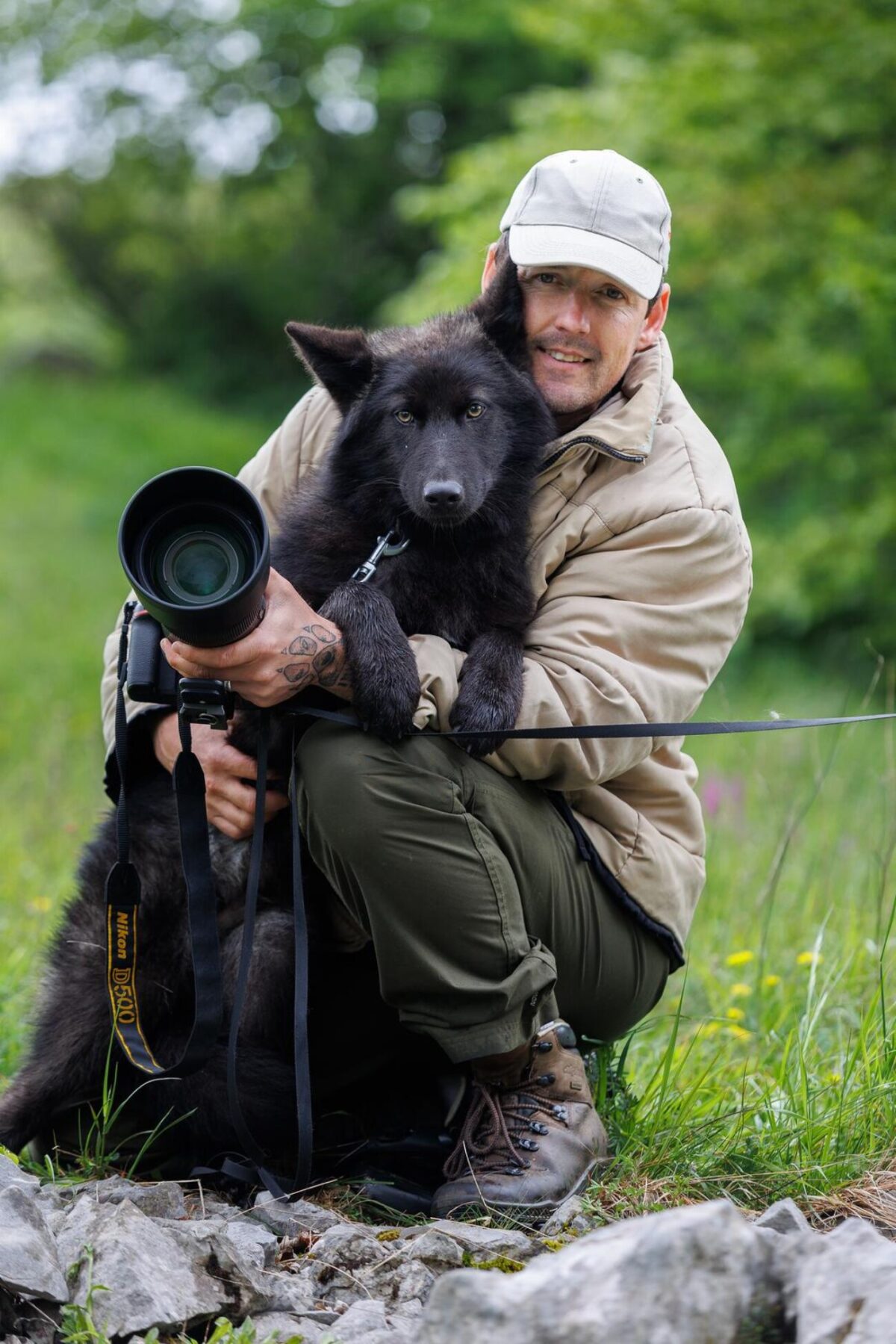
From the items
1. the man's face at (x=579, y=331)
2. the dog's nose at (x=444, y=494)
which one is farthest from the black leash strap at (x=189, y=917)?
the man's face at (x=579, y=331)

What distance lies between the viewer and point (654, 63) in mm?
9680

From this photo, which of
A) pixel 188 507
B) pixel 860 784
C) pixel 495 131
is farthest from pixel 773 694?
pixel 495 131

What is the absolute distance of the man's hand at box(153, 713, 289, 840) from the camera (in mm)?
2734

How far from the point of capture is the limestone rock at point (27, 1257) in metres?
1.83

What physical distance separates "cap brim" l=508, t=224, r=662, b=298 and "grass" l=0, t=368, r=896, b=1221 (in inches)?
39.6

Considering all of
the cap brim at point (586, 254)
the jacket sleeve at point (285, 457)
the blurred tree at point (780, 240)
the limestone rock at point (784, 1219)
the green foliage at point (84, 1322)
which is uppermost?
the blurred tree at point (780, 240)

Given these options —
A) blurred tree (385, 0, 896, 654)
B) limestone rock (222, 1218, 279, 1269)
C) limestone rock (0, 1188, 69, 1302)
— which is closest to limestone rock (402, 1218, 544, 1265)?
limestone rock (222, 1218, 279, 1269)

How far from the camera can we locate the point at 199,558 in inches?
94.4

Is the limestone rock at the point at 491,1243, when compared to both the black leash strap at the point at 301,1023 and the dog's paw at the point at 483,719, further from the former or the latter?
the dog's paw at the point at 483,719

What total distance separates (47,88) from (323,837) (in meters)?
18.5

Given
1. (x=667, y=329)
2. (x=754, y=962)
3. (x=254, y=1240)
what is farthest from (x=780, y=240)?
(x=254, y=1240)

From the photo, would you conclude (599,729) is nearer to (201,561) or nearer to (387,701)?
(387,701)

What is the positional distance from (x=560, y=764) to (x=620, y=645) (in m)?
0.26

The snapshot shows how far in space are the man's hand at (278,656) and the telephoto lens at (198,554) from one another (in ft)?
0.10
